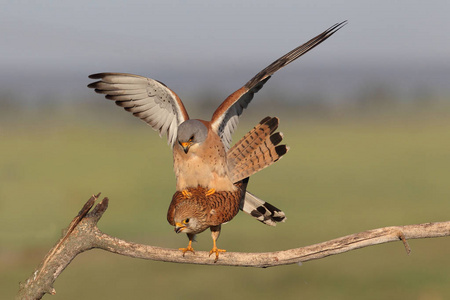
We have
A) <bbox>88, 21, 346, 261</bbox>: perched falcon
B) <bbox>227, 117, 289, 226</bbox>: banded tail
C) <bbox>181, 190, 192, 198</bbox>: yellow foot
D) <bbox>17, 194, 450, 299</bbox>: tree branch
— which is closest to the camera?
<bbox>17, 194, 450, 299</bbox>: tree branch

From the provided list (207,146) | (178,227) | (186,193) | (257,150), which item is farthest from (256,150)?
(178,227)

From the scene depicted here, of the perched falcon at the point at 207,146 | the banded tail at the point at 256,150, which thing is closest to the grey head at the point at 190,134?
the perched falcon at the point at 207,146

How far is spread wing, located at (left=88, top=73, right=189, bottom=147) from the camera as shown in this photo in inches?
336

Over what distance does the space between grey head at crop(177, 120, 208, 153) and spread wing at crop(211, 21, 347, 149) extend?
1.64 ft

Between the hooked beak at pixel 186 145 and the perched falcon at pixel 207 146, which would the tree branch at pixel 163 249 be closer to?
the perched falcon at pixel 207 146

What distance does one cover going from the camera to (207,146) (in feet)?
26.6

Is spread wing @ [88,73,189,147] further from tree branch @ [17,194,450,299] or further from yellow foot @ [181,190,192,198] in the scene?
tree branch @ [17,194,450,299]

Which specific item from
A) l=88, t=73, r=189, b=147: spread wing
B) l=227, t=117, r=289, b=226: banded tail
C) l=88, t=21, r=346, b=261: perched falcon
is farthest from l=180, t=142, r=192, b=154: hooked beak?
l=227, t=117, r=289, b=226: banded tail

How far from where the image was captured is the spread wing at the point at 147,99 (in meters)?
8.54

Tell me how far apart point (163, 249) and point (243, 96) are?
7.22ft

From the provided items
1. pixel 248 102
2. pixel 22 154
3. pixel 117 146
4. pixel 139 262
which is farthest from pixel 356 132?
pixel 248 102

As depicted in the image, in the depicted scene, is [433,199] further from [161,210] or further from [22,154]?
[22,154]

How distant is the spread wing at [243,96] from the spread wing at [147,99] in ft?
1.47

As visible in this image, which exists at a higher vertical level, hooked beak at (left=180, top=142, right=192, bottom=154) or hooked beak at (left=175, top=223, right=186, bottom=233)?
hooked beak at (left=180, top=142, right=192, bottom=154)
